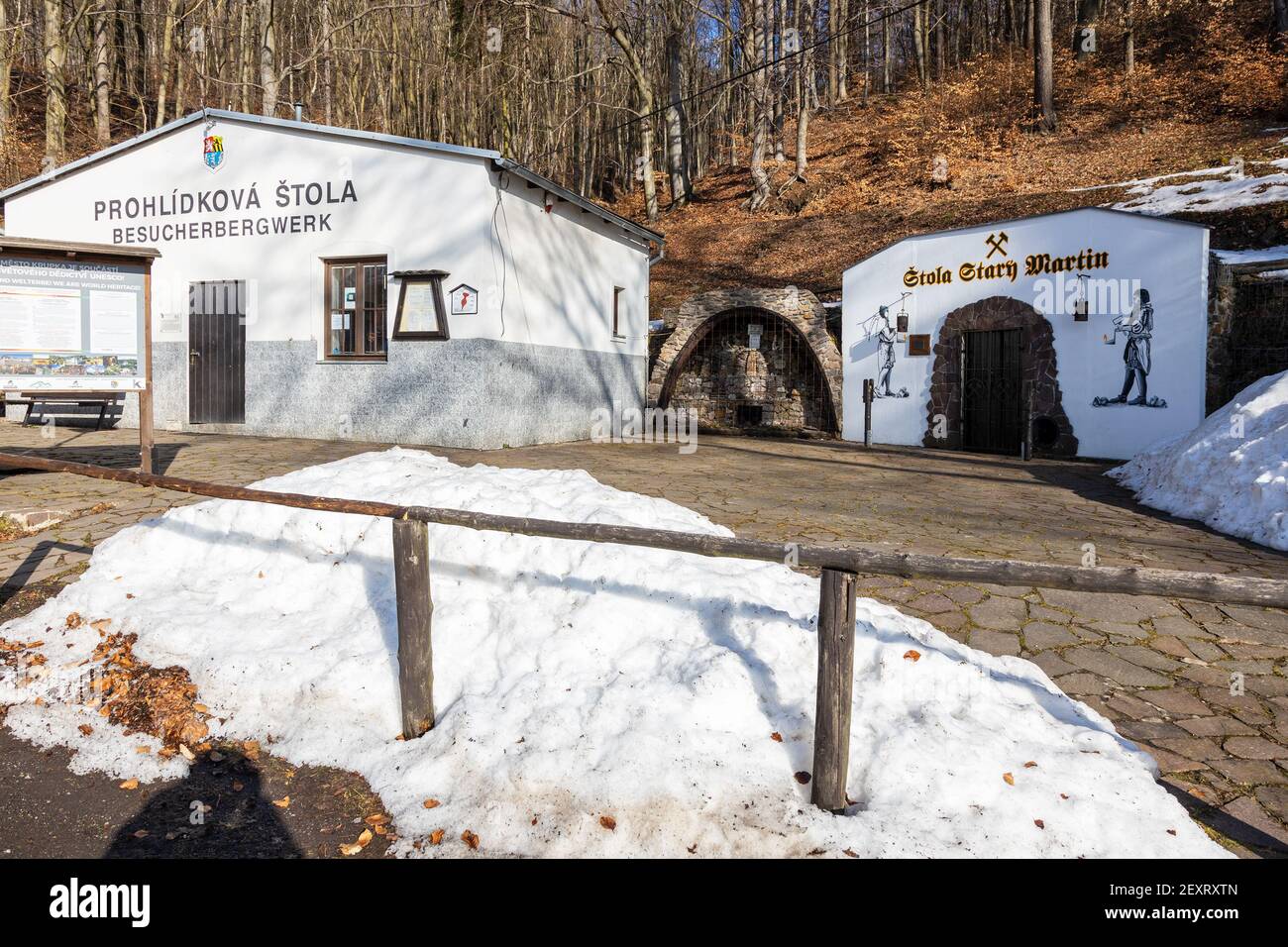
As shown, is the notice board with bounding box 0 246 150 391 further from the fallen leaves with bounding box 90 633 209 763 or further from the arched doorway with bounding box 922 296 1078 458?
the arched doorway with bounding box 922 296 1078 458

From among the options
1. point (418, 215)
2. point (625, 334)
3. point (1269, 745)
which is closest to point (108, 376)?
point (418, 215)

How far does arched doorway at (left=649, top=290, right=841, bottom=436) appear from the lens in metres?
17.3

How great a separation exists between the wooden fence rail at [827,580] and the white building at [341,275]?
343 inches

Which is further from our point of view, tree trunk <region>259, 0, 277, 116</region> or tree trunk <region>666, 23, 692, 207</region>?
tree trunk <region>666, 23, 692, 207</region>

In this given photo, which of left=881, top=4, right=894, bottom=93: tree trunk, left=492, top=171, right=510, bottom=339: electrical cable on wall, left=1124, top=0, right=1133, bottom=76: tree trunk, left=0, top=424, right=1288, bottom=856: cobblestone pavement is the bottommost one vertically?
left=0, top=424, right=1288, bottom=856: cobblestone pavement

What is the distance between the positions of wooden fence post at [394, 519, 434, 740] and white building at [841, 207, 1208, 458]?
42.2 feet

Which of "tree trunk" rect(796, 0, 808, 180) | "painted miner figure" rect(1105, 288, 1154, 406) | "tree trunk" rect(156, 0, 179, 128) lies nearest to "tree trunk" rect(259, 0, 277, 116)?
"tree trunk" rect(156, 0, 179, 128)

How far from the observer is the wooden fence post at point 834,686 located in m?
2.82

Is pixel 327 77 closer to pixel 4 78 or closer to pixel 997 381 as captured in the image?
pixel 4 78

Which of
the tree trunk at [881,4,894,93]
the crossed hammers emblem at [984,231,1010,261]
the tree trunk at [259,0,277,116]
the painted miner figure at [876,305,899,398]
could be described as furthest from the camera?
the tree trunk at [881,4,894,93]

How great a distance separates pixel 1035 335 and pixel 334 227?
12.5 meters

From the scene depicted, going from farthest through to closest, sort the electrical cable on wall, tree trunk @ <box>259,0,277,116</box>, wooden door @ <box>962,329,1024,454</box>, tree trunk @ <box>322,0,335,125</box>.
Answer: tree trunk @ <box>322,0,335,125</box>, tree trunk @ <box>259,0,277,116</box>, wooden door @ <box>962,329,1024,454</box>, the electrical cable on wall

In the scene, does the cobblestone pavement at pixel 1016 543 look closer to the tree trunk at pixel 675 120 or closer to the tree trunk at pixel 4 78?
the tree trunk at pixel 4 78
